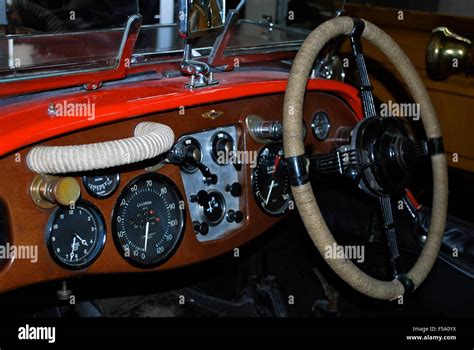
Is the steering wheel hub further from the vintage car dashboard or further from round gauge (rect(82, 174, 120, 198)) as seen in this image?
round gauge (rect(82, 174, 120, 198))

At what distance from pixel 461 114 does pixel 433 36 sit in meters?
0.39

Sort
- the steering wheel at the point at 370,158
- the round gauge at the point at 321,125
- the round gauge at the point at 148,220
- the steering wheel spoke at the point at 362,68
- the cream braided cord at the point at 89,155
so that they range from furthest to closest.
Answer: the round gauge at the point at 321,125
the steering wheel spoke at the point at 362,68
the round gauge at the point at 148,220
the steering wheel at the point at 370,158
the cream braided cord at the point at 89,155

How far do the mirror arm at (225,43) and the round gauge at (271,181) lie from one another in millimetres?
306

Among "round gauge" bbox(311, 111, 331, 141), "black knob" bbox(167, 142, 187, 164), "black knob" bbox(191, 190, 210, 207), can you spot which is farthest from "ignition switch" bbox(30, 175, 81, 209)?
"round gauge" bbox(311, 111, 331, 141)

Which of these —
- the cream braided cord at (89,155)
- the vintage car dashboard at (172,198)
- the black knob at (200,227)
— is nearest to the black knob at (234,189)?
the vintage car dashboard at (172,198)

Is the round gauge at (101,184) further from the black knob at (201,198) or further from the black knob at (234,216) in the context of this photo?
the black knob at (234,216)

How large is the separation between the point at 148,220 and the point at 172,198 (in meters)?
0.10

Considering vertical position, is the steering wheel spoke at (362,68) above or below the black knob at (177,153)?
above

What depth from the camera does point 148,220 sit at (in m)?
2.02

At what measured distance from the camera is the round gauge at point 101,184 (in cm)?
185

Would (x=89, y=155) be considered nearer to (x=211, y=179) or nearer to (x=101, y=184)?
(x=101, y=184)

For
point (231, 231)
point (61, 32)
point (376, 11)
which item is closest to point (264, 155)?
point (231, 231)

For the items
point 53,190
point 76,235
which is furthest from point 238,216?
point 53,190

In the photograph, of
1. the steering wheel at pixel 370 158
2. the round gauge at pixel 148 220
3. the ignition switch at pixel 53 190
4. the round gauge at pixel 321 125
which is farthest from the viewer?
the round gauge at pixel 321 125
